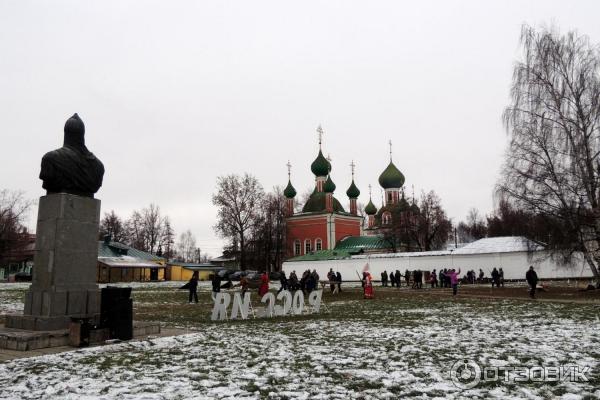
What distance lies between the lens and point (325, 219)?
69625 millimetres

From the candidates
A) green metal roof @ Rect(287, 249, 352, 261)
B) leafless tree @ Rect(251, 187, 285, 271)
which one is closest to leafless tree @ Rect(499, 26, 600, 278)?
green metal roof @ Rect(287, 249, 352, 261)

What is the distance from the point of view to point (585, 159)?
2241 centimetres

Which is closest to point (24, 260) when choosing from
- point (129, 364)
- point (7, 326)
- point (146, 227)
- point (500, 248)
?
point (146, 227)

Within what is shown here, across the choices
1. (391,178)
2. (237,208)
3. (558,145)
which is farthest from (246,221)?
(558,145)

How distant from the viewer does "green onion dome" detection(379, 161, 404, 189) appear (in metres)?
72.2

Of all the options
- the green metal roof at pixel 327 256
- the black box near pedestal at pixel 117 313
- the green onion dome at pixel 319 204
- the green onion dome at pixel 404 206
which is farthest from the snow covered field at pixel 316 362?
the green onion dome at pixel 319 204

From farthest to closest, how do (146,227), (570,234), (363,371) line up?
(146,227) < (570,234) < (363,371)

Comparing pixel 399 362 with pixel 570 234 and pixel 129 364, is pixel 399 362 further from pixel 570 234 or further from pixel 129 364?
pixel 570 234

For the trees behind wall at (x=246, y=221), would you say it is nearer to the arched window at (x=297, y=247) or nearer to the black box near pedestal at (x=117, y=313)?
the arched window at (x=297, y=247)

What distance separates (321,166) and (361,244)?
592 inches

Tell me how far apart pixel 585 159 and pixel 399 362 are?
19272 millimetres

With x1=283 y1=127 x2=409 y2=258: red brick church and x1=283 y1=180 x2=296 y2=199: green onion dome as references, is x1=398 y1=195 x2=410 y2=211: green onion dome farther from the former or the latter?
x1=283 y1=180 x2=296 y2=199: green onion dome

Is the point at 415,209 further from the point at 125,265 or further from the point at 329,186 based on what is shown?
the point at 125,265

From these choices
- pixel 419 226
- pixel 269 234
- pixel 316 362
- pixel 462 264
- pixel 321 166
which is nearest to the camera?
pixel 316 362
